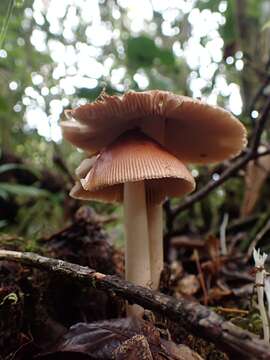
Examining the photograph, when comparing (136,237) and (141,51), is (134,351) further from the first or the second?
(141,51)

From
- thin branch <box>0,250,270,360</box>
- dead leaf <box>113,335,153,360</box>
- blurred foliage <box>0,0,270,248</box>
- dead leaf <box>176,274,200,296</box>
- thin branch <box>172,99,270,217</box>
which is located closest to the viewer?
thin branch <box>0,250,270,360</box>

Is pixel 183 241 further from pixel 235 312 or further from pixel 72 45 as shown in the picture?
pixel 72 45

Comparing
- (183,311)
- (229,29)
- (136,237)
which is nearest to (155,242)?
(136,237)

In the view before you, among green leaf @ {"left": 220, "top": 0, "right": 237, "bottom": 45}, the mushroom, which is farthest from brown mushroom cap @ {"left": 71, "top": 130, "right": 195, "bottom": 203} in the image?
green leaf @ {"left": 220, "top": 0, "right": 237, "bottom": 45}

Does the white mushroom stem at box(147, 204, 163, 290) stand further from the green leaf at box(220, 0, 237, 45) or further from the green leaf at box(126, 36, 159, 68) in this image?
the green leaf at box(220, 0, 237, 45)

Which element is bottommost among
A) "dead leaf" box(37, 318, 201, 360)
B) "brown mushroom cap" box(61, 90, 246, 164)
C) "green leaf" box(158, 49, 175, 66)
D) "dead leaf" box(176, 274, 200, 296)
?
"dead leaf" box(176, 274, 200, 296)

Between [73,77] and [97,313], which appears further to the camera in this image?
[73,77]

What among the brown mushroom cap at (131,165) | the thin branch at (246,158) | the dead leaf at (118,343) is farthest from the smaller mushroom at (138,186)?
the thin branch at (246,158)
